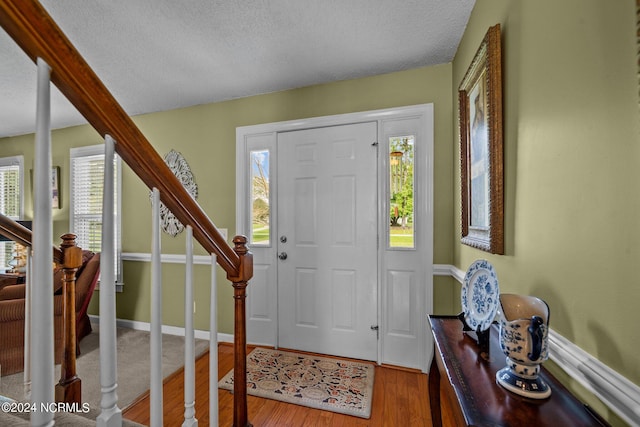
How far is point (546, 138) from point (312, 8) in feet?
4.65

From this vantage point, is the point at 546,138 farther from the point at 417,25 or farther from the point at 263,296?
the point at 263,296

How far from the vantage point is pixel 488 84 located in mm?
1269

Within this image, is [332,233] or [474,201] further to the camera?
[332,233]

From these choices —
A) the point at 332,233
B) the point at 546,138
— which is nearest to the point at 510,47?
the point at 546,138

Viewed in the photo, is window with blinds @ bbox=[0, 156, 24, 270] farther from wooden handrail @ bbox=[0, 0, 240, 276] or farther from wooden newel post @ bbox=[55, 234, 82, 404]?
wooden handrail @ bbox=[0, 0, 240, 276]

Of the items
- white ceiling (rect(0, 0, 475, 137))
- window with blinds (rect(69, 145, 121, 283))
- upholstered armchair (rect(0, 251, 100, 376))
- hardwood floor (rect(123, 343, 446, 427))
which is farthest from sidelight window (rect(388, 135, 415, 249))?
window with blinds (rect(69, 145, 121, 283))

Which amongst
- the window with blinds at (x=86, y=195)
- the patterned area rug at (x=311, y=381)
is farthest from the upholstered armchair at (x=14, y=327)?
the patterned area rug at (x=311, y=381)

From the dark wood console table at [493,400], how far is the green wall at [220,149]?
138 cm

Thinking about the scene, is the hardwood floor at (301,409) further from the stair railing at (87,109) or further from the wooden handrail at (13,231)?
the wooden handrail at (13,231)

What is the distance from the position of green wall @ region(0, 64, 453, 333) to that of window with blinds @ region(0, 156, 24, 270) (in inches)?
11.1

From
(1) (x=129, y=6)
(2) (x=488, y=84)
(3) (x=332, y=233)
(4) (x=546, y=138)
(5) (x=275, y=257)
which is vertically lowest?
(5) (x=275, y=257)

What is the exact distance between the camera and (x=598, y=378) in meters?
0.67

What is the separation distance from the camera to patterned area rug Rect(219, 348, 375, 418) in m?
1.82

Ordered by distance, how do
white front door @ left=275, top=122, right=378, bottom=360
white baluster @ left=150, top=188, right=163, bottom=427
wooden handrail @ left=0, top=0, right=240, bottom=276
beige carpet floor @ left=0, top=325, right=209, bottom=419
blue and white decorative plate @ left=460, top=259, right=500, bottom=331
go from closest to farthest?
wooden handrail @ left=0, top=0, right=240, bottom=276 < white baluster @ left=150, top=188, right=163, bottom=427 < blue and white decorative plate @ left=460, top=259, right=500, bottom=331 < beige carpet floor @ left=0, top=325, right=209, bottom=419 < white front door @ left=275, top=122, right=378, bottom=360
